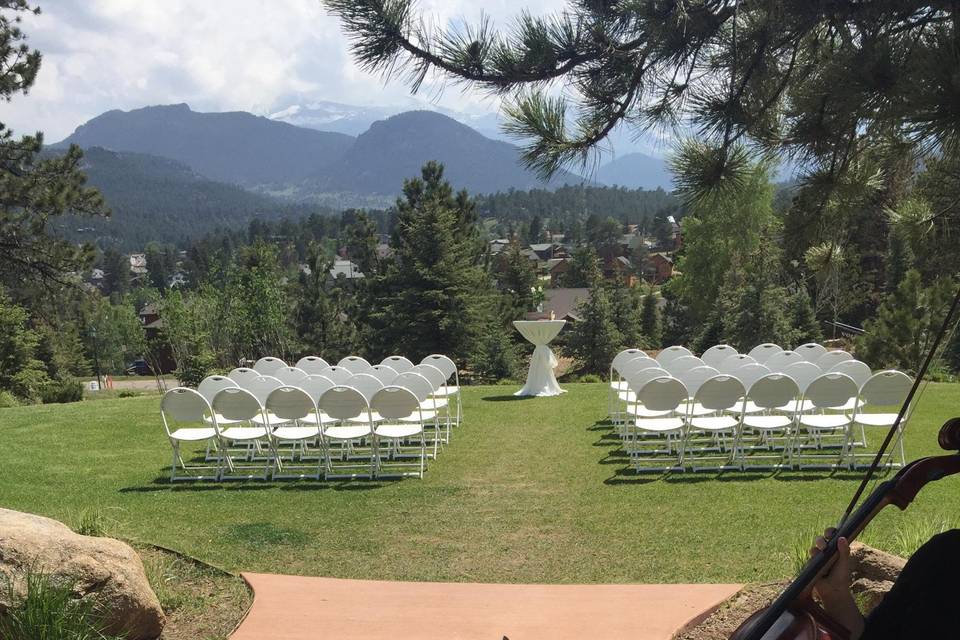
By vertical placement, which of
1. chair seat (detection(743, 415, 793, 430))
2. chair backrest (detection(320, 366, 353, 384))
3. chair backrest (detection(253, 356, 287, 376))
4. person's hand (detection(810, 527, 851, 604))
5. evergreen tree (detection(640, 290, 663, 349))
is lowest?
evergreen tree (detection(640, 290, 663, 349))

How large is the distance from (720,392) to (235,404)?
16.5ft

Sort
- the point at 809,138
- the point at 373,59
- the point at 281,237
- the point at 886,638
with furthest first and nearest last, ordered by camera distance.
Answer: the point at 281,237
the point at 809,138
the point at 373,59
the point at 886,638

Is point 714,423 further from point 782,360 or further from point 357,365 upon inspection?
point 357,365

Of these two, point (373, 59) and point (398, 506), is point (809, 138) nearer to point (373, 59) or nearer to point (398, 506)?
point (373, 59)

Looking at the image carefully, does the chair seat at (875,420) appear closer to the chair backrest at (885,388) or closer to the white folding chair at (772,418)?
the chair backrest at (885,388)

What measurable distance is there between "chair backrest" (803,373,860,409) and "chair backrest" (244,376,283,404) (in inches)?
244

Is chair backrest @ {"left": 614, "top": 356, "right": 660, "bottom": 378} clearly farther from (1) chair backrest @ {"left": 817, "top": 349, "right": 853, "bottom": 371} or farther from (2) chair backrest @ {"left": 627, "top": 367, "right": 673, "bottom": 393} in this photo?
(1) chair backrest @ {"left": 817, "top": 349, "right": 853, "bottom": 371}

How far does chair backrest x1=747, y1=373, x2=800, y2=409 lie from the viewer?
8.00 m

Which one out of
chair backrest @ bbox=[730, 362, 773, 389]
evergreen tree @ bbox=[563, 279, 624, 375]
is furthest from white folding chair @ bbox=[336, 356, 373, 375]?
evergreen tree @ bbox=[563, 279, 624, 375]

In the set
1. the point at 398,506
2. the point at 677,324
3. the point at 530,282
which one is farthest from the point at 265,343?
→ the point at 398,506

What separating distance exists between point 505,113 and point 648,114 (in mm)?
706

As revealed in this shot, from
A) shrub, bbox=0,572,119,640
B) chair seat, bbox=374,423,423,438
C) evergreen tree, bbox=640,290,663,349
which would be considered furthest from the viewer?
evergreen tree, bbox=640,290,663,349

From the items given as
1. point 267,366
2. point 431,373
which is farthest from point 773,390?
point 267,366

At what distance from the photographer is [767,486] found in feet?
24.7
